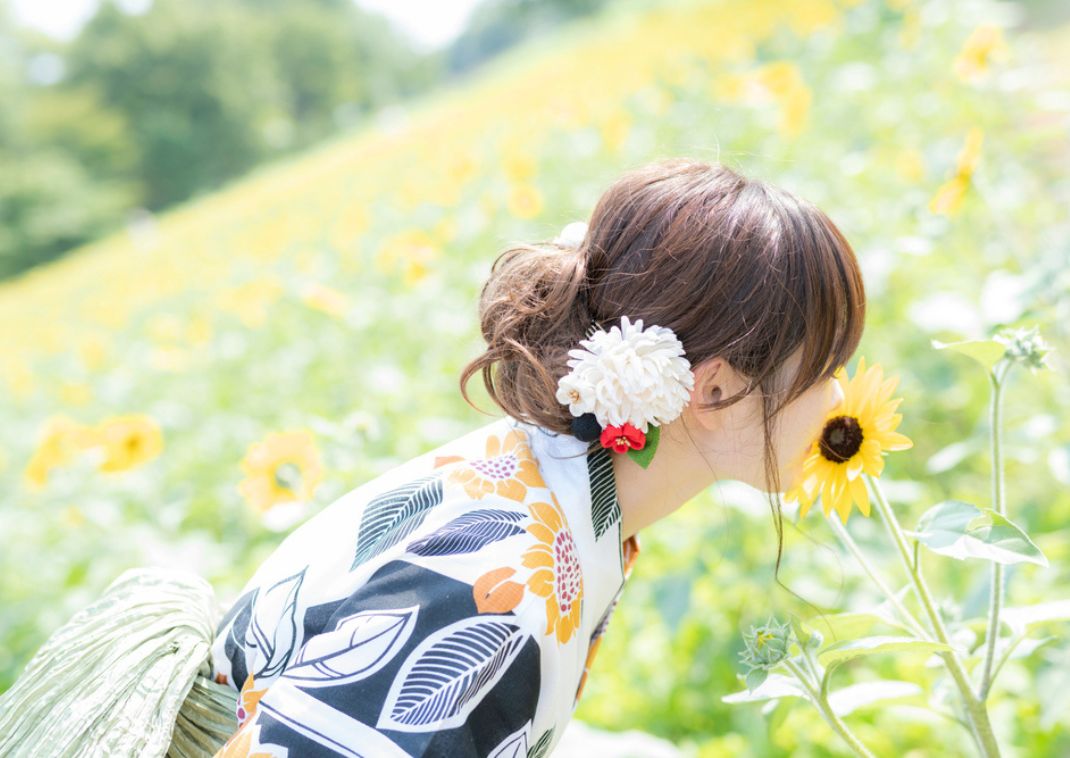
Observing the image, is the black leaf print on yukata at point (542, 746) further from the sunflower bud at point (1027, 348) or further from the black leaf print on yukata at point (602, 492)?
the sunflower bud at point (1027, 348)

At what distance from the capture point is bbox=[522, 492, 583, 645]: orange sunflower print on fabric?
967 mm

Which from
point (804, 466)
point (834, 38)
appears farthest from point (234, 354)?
point (804, 466)

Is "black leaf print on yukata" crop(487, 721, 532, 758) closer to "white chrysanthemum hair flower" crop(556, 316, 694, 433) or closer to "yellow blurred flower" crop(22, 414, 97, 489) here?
"white chrysanthemum hair flower" crop(556, 316, 694, 433)

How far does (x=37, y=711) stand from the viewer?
108cm

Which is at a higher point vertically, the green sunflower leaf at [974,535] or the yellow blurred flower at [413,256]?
the green sunflower leaf at [974,535]

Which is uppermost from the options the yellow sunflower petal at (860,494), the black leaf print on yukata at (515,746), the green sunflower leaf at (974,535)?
the green sunflower leaf at (974,535)

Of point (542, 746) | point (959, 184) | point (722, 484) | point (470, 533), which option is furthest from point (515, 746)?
point (959, 184)

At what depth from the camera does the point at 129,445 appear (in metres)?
2.38

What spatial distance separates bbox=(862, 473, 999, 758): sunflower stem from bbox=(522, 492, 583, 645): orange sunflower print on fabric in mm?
304

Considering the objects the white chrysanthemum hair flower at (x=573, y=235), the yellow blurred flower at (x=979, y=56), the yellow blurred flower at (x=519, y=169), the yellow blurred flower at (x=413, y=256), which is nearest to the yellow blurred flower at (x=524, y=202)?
the yellow blurred flower at (x=519, y=169)

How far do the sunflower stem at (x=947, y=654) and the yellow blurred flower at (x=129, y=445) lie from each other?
1837mm

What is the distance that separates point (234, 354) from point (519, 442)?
2.92 m

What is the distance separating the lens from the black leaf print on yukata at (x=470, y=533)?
0.97m

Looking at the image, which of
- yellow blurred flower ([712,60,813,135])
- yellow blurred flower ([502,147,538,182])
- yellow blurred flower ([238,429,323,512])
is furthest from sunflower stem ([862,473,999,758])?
yellow blurred flower ([502,147,538,182])
